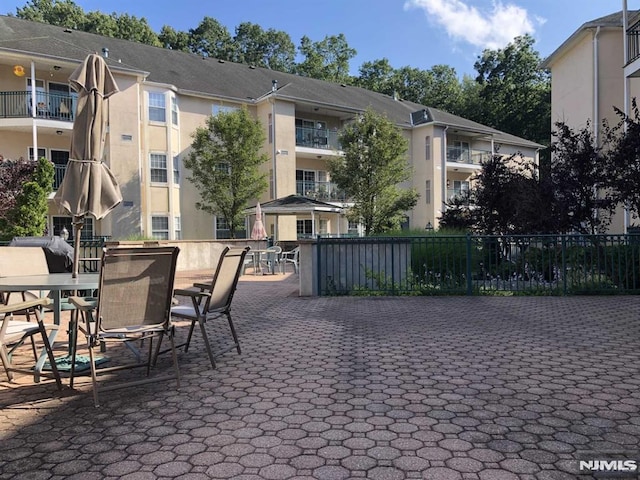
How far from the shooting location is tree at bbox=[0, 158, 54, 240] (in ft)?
56.1

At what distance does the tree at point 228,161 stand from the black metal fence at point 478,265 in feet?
47.5

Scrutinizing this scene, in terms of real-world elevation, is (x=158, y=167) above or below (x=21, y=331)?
above

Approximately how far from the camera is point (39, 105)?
22.1m

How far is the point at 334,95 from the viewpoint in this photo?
33.3 m

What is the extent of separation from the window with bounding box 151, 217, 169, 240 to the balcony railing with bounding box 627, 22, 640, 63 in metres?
21.4

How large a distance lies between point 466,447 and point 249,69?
3397 centimetres

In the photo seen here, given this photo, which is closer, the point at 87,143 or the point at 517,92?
the point at 87,143

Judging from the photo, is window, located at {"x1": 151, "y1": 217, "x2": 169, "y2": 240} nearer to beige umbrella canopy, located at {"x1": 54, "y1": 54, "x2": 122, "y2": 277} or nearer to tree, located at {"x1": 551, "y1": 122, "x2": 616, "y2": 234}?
tree, located at {"x1": 551, "y1": 122, "x2": 616, "y2": 234}

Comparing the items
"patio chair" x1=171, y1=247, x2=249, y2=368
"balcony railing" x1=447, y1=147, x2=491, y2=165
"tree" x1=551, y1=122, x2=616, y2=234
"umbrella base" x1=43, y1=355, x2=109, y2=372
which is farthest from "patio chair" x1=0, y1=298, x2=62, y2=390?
"balcony railing" x1=447, y1=147, x2=491, y2=165

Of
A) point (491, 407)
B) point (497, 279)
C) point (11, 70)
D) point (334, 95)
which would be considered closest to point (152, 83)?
point (11, 70)

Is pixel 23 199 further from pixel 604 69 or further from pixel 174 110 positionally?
pixel 604 69

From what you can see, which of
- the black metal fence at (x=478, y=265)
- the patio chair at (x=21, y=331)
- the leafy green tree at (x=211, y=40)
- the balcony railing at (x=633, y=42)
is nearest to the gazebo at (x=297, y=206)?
the black metal fence at (x=478, y=265)

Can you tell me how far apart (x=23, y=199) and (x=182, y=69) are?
14.7 m

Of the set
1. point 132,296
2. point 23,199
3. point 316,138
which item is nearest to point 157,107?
point 316,138
